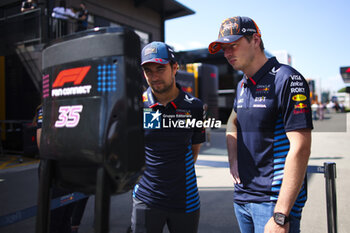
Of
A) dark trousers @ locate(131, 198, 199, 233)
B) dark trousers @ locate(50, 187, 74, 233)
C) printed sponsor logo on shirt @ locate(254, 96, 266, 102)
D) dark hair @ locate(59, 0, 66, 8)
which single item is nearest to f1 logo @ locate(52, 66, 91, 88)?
printed sponsor logo on shirt @ locate(254, 96, 266, 102)

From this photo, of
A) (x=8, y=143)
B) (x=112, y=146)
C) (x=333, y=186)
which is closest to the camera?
(x=112, y=146)

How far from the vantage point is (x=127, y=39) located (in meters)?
0.98

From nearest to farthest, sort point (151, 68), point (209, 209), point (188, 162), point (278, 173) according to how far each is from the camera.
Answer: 1. point (278, 173)
2. point (151, 68)
3. point (188, 162)
4. point (209, 209)

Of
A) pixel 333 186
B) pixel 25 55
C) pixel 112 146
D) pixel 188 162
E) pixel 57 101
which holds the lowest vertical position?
pixel 333 186

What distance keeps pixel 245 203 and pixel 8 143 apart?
11.1 metres

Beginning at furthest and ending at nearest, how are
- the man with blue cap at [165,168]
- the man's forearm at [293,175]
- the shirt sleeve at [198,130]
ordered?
1. the shirt sleeve at [198,130]
2. the man with blue cap at [165,168]
3. the man's forearm at [293,175]

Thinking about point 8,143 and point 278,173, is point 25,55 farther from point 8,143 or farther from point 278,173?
point 278,173

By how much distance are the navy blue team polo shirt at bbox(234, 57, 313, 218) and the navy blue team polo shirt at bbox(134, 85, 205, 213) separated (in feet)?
1.32

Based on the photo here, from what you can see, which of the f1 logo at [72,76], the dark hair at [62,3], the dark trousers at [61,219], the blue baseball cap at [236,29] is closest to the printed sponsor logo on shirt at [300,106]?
the blue baseball cap at [236,29]

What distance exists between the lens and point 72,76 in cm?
105

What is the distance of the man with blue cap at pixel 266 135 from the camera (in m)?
1.31

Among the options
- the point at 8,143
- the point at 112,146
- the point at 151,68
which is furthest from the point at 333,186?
the point at 8,143

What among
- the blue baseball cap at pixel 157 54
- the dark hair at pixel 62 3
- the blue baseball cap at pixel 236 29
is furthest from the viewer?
the dark hair at pixel 62 3

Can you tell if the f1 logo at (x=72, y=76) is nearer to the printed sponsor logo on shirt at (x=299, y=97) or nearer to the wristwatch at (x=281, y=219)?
the printed sponsor logo on shirt at (x=299, y=97)
